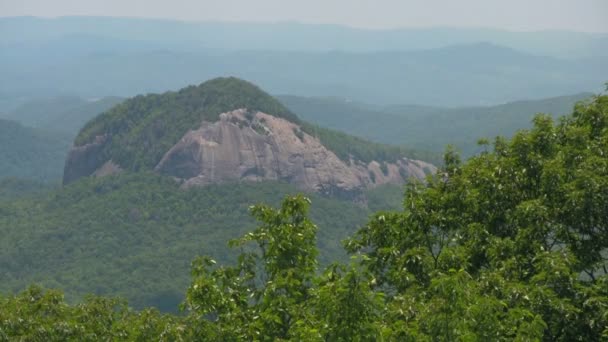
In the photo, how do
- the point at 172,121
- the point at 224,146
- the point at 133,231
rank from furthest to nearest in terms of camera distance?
the point at 172,121, the point at 224,146, the point at 133,231

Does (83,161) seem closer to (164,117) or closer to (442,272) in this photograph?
(164,117)

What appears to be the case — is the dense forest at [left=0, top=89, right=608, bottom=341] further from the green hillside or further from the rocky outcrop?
the rocky outcrop

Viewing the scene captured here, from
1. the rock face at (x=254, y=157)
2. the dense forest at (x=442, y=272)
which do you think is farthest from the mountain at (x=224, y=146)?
the dense forest at (x=442, y=272)

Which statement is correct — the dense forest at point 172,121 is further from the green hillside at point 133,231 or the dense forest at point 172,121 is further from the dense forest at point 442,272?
the dense forest at point 442,272

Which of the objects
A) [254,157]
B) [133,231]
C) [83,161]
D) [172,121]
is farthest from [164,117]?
[133,231]

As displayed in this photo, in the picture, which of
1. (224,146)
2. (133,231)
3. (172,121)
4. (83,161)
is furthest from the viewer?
(83,161)

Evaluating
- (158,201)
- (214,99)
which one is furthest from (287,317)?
(214,99)

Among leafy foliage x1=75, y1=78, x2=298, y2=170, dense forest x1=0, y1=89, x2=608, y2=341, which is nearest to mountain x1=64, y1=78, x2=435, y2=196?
leafy foliage x1=75, y1=78, x2=298, y2=170
